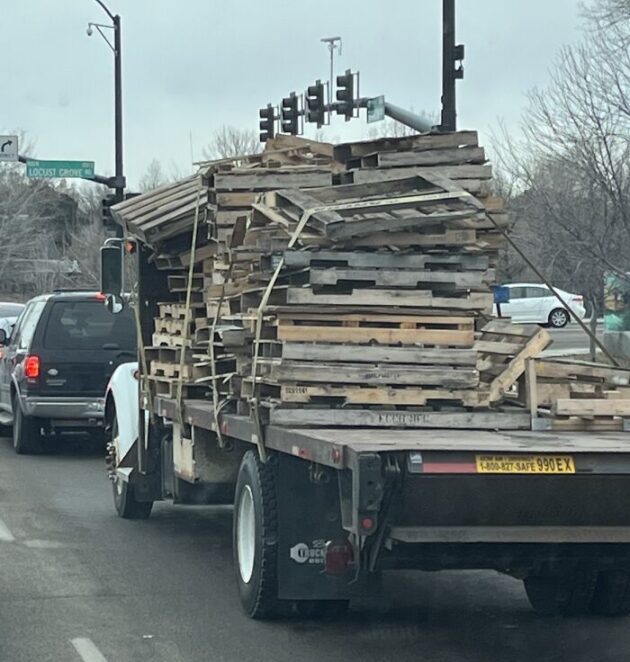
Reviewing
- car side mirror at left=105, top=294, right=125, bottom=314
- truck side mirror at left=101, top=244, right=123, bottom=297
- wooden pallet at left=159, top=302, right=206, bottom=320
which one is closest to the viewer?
wooden pallet at left=159, top=302, right=206, bottom=320

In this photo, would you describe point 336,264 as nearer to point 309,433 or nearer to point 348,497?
point 309,433

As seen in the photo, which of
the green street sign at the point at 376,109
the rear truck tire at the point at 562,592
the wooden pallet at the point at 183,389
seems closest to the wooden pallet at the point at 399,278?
the rear truck tire at the point at 562,592

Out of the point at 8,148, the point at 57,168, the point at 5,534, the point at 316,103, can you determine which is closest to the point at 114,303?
the point at 5,534

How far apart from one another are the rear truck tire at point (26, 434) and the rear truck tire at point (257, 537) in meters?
8.96

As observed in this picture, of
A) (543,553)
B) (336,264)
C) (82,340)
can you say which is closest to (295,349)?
(336,264)

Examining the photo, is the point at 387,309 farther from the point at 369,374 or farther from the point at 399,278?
the point at 369,374

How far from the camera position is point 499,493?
6215mm

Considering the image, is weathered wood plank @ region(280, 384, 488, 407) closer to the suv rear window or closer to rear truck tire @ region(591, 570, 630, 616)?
rear truck tire @ region(591, 570, 630, 616)

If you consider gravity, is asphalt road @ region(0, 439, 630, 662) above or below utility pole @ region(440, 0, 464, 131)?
below

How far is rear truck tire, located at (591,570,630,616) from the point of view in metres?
7.96

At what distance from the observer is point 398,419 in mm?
7164

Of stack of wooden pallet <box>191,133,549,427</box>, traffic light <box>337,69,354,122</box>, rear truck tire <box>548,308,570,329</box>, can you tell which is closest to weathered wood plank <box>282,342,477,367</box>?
stack of wooden pallet <box>191,133,549,427</box>

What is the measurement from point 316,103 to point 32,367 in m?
10.7

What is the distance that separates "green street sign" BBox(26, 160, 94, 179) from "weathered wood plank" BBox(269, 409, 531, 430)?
84.8 ft
